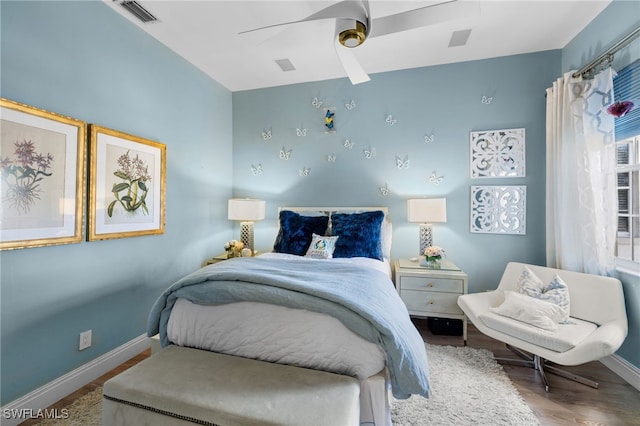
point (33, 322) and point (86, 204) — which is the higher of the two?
point (86, 204)

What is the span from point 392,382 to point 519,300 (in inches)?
54.5

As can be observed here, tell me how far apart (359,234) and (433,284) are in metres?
0.83

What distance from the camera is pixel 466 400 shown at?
174 cm

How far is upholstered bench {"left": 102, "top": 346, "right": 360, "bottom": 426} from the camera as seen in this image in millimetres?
1056

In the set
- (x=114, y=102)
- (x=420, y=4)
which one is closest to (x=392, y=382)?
(x=420, y=4)

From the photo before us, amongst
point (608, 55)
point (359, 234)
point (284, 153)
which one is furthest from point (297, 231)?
point (608, 55)

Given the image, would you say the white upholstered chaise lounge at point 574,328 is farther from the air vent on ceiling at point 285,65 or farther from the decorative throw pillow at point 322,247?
the air vent on ceiling at point 285,65

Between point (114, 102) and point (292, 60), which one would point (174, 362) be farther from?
point (292, 60)

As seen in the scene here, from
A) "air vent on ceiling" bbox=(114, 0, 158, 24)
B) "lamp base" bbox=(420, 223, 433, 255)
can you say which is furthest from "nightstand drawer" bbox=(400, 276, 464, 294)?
"air vent on ceiling" bbox=(114, 0, 158, 24)

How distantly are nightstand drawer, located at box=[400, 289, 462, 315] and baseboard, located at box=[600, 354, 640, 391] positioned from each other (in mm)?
1049

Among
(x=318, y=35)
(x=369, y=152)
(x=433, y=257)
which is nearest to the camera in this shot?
(x=318, y=35)

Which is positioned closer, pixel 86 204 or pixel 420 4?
pixel 86 204

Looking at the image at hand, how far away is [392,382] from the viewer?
1.28 metres

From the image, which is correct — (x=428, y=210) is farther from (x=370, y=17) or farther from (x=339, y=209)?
(x=370, y=17)
